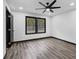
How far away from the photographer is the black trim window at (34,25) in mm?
5744

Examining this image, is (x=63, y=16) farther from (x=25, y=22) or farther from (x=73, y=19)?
(x=25, y=22)

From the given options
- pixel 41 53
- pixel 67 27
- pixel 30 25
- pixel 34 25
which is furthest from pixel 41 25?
pixel 41 53

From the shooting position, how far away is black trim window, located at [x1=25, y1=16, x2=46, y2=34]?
18.8ft

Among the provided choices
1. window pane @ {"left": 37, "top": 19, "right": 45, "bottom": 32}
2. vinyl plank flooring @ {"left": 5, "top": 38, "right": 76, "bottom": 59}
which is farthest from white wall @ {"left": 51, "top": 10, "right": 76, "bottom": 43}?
window pane @ {"left": 37, "top": 19, "right": 45, "bottom": 32}

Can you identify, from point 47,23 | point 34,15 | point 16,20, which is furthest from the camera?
point 47,23

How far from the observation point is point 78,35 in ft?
3.00

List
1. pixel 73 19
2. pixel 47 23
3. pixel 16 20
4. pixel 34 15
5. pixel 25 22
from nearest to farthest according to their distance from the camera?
pixel 73 19, pixel 16 20, pixel 25 22, pixel 34 15, pixel 47 23

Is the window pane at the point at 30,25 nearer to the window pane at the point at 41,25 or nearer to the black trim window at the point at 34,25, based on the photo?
the black trim window at the point at 34,25

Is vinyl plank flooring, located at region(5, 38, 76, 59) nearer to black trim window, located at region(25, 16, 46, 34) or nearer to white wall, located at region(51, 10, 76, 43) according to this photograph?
white wall, located at region(51, 10, 76, 43)

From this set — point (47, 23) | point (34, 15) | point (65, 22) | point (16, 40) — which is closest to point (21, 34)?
point (16, 40)

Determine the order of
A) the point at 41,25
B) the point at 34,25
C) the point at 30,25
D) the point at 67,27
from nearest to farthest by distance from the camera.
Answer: the point at 67,27, the point at 30,25, the point at 34,25, the point at 41,25

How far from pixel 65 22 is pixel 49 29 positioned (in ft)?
7.68

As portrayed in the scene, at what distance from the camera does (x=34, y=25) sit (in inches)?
244

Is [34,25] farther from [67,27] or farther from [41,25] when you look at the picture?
[67,27]
